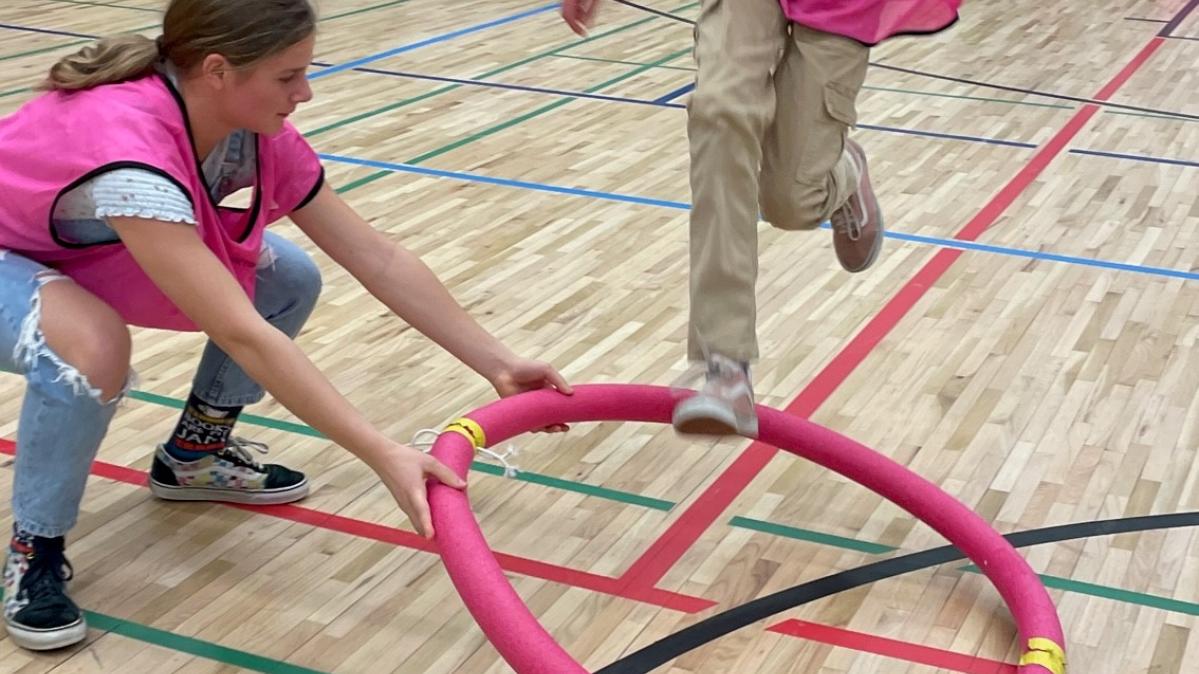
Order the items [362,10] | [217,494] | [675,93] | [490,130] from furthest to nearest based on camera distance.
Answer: [362,10] → [675,93] → [490,130] → [217,494]

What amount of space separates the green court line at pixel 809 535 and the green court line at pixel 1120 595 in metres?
0.26

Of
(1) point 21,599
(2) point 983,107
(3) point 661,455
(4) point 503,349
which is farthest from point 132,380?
(2) point 983,107

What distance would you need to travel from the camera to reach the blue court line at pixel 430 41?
613 cm

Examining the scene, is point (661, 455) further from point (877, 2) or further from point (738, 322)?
point (877, 2)

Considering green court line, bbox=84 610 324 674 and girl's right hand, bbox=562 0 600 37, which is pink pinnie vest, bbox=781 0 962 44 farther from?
green court line, bbox=84 610 324 674

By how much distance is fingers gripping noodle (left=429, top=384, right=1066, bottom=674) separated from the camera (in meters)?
1.82

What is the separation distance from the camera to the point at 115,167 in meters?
1.88

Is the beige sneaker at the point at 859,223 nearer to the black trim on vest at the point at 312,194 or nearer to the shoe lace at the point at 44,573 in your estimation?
the black trim on vest at the point at 312,194

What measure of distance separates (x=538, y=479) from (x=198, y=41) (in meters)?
1.02

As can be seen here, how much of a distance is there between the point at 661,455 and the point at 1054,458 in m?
0.72

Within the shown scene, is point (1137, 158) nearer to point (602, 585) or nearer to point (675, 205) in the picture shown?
point (675, 205)

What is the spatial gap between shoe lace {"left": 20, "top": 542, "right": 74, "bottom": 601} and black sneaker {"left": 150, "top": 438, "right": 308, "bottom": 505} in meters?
0.35

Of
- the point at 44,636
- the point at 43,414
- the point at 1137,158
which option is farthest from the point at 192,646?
the point at 1137,158

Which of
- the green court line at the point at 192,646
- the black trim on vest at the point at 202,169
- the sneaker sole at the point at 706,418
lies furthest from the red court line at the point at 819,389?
the black trim on vest at the point at 202,169
